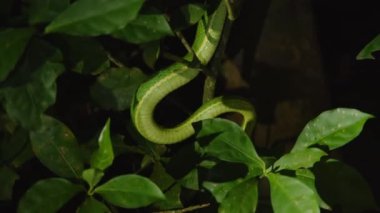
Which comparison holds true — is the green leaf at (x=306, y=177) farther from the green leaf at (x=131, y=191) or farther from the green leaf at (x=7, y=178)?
the green leaf at (x=7, y=178)

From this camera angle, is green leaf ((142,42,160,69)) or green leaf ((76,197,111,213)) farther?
green leaf ((142,42,160,69))

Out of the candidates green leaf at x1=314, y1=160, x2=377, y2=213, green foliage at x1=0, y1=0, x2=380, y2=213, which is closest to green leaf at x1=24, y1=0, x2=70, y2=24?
green foliage at x1=0, y1=0, x2=380, y2=213

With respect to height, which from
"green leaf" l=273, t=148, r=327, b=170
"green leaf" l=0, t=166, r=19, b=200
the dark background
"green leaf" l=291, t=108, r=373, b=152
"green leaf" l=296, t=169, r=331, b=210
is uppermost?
"green leaf" l=291, t=108, r=373, b=152

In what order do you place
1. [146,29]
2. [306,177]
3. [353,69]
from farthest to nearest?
[353,69] < [306,177] < [146,29]

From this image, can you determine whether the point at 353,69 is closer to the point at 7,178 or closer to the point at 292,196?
the point at 292,196

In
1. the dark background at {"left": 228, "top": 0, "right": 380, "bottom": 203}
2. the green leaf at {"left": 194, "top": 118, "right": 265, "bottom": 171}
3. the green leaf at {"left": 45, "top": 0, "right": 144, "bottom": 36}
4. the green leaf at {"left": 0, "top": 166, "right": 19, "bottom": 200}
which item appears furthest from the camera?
the dark background at {"left": 228, "top": 0, "right": 380, "bottom": 203}

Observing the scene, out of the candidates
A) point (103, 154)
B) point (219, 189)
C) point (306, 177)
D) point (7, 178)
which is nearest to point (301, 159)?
point (306, 177)

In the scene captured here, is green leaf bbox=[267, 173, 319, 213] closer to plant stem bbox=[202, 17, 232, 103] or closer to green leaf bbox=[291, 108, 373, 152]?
green leaf bbox=[291, 108, 373, 152]

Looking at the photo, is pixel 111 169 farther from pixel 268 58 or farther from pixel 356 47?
pixel 356 47
